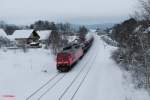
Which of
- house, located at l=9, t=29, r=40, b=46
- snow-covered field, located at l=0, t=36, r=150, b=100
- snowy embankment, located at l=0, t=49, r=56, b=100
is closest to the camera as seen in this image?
snow-covered field, located at l=0, t=36, r=150, b=100

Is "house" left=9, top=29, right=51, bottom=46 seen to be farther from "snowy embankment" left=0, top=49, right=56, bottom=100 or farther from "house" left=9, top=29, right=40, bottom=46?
"snowy embankment" left=0, top=49, right=56, bottom=100

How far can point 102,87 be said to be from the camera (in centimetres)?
2303

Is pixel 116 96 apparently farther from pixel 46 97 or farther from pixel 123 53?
pixel 123 53

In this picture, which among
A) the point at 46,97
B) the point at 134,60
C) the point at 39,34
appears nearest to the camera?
the point at 46,97

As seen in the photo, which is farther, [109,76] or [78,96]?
[109,76]

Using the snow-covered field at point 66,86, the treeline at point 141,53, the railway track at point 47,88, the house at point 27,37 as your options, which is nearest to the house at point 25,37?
the house at point 27,37

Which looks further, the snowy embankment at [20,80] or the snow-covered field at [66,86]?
the snowy embankment at [20,80]

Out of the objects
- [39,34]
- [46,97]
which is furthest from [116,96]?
[39,34]

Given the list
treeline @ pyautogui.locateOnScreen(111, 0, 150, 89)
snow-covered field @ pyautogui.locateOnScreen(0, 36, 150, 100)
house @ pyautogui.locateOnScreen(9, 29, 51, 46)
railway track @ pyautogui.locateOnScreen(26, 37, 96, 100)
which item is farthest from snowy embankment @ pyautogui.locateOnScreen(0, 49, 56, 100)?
house @ pyautogui.locateOnScreen(9, 29, 51, 46)

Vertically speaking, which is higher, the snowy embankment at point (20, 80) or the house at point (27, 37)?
the snowy embankment at point (20, 80)

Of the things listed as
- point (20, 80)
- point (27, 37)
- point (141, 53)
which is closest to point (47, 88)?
point (20, 80)

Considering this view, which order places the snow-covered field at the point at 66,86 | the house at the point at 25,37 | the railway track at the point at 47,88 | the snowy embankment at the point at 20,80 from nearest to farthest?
the railway track at the point at 47,88 → the snow-covered field at the point at 66,86 → the snowy embankment at the point at 20,80 → the house at the point at 25,37

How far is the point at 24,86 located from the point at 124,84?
7248mm

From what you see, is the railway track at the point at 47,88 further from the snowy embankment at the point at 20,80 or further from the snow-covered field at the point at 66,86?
the snowy embankment at the point at 20,80
